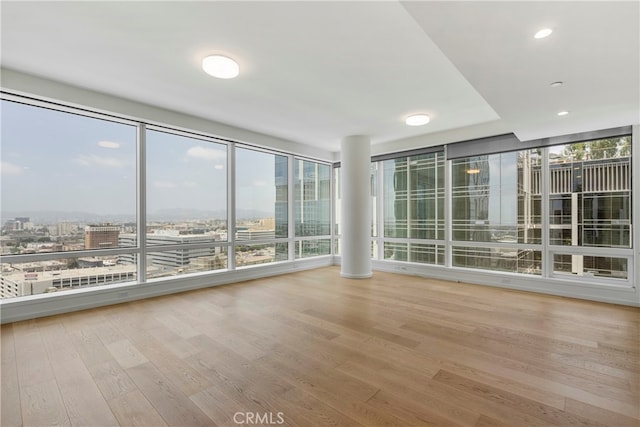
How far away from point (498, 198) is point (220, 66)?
510 centimetres

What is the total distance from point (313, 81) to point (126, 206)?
11.2 ft

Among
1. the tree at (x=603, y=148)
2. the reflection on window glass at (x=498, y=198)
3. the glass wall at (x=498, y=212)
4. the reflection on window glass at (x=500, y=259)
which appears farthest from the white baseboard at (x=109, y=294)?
the tree at (x=603, y=148)

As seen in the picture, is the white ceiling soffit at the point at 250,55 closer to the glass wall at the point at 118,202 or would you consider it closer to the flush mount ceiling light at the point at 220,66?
the flush mount ceiling light at the point at 220,66

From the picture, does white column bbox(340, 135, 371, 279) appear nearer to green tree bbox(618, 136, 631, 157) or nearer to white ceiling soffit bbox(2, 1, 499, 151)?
white ceiling soffit bbox(2, 1, 499, 151)

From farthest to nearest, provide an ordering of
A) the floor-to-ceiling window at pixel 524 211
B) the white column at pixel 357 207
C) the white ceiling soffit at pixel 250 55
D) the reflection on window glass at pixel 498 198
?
the white column at pixel 357 207
the reflection on window glass at pixel 498 198
the floor-to-ceiling window at pixel 524 211
the white ceiling soffit at pixel 250 55

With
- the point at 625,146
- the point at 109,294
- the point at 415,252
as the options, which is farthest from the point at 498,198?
the point at 109,294

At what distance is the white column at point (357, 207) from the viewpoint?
6008 millimetres

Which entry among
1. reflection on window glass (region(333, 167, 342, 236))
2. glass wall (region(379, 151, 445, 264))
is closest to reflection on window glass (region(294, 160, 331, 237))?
reflection on window glass (region(333, 167, 342, 236))

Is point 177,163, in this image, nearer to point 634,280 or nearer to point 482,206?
point 482,206

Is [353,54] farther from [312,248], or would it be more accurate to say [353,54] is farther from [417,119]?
[312,248]

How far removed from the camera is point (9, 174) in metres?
3.60

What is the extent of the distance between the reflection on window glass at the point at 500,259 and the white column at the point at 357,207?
5.99 feet

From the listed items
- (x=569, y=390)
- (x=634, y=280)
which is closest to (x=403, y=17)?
(x=569, y=390)

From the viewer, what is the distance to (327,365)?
2469 mm
